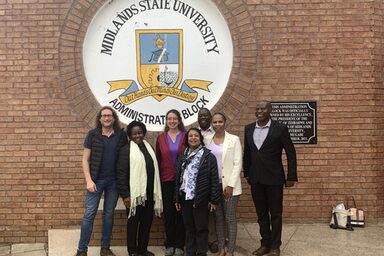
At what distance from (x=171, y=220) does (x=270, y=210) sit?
1.03 metres

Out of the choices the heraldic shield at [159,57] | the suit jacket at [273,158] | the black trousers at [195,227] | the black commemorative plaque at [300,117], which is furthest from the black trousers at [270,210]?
the heraldic shield at [159,57]

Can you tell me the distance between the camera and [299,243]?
488cm

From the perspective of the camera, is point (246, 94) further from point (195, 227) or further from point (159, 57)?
point (195, 227)

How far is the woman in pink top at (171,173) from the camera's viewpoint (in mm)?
4383

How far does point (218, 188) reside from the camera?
4.15 meters

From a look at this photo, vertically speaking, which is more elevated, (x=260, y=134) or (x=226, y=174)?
(x=260, y=134)

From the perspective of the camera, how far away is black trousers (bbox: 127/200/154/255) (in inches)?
171

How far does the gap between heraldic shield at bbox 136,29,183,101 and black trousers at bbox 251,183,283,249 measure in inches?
74.7

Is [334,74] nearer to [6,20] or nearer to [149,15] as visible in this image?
[149,15]

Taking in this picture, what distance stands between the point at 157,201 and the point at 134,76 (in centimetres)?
191

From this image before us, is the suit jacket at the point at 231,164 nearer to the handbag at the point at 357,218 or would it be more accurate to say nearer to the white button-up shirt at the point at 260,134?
the white button-up shirt at the point at 260,134

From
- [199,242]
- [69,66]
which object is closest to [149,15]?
[69,66]

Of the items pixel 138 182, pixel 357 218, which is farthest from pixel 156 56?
pixel 357 218

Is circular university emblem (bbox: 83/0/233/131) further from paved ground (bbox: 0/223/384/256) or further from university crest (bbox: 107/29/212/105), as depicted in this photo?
paved ground (bbox: 0/223/384/256)
